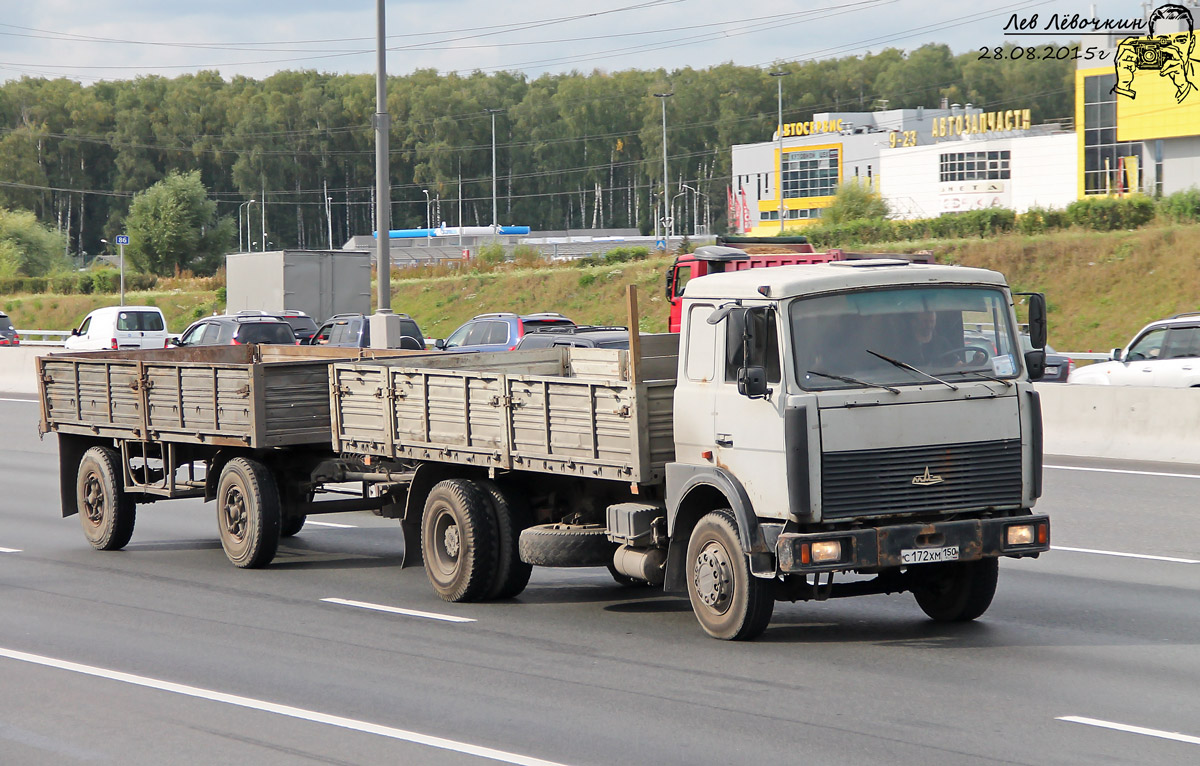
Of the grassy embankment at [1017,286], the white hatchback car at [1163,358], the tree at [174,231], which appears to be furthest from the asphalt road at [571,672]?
the tree at [174,231]

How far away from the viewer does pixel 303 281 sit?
45938mm

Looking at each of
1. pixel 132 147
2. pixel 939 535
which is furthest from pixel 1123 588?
pixel 132 147

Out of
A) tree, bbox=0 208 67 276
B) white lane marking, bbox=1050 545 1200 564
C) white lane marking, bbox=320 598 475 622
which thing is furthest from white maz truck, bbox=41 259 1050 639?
tree, bbox=0 208 67 276

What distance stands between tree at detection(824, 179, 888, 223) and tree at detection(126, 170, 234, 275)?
145 ft

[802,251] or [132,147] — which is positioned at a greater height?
[132,147]

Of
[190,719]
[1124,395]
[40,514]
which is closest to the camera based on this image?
[190,719]

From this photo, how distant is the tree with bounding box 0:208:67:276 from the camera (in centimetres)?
10169

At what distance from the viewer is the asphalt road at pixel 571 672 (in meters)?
6.61

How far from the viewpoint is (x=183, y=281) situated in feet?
268

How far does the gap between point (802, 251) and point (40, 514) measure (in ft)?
54.3

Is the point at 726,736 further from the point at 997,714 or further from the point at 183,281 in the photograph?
the point at 183,281

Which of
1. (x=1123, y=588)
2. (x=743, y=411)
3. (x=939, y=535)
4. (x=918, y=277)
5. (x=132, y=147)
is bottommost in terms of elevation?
(x=1123, y=588)

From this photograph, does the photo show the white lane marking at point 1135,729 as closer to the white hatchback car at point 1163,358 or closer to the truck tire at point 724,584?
the truck tire at point 724,584

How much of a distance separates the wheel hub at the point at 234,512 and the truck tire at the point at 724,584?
488cm
